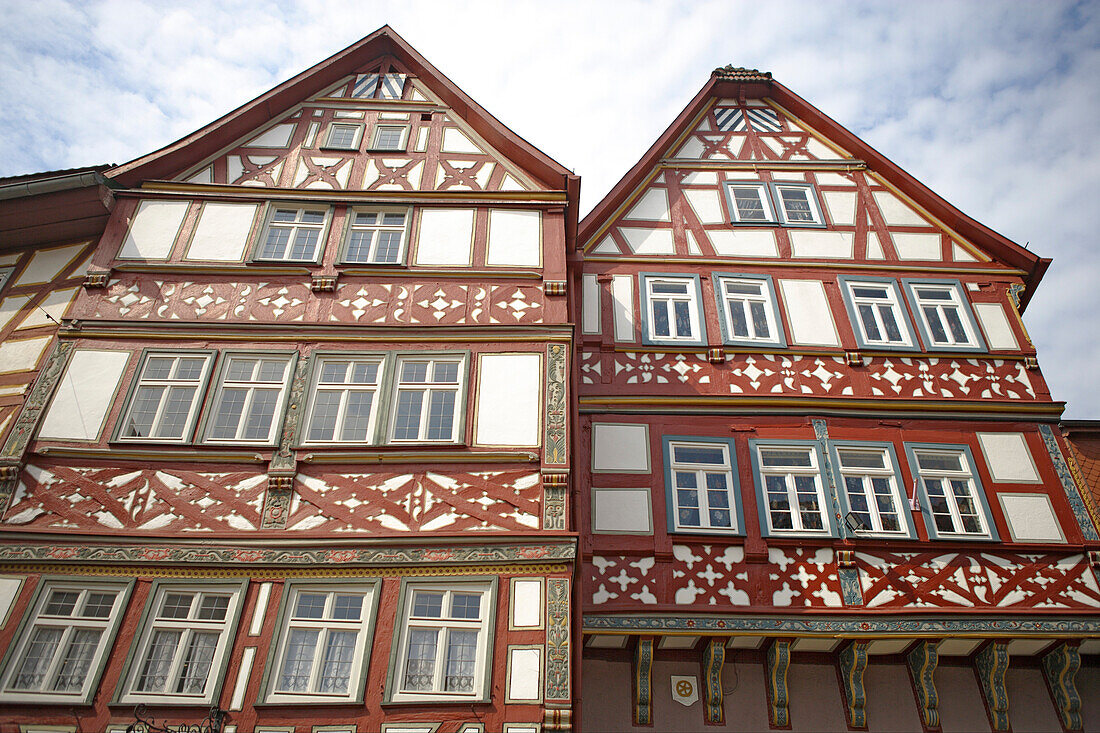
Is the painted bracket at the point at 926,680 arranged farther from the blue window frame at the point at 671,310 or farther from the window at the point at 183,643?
the window at the point at 183,643

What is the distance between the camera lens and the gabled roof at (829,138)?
15.4 meters

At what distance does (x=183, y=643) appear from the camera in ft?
32.0

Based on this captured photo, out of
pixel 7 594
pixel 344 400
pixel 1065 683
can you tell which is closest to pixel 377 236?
pixel 344 400

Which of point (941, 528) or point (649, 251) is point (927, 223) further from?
point (941, 528)

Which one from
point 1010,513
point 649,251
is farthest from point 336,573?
point 1010,513

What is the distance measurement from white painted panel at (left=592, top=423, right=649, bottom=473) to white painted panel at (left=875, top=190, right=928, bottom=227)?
6.72 metres

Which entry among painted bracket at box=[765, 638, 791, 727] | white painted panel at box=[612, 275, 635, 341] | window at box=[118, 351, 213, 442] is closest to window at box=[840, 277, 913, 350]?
white painted panel at box=[612, 275, 635, 341]

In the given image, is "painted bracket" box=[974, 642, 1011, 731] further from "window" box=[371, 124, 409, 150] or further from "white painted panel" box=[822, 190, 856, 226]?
"window" box=[371, 124, 409, 150]

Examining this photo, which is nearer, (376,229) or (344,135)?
(376,229)

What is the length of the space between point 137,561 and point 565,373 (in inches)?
223

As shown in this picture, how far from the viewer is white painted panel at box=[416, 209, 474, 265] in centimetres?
1330

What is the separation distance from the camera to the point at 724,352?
1406 cm

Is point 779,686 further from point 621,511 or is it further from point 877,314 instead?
point 877,314

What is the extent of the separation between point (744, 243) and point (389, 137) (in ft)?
21.5
